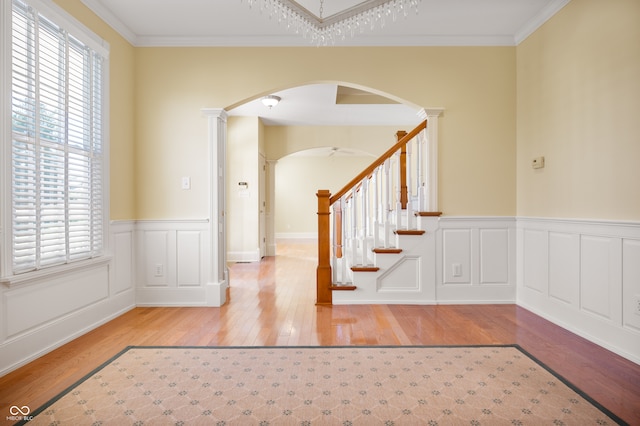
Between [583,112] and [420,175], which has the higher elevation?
[583,112]

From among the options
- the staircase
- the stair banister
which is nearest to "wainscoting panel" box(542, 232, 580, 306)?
the staircase

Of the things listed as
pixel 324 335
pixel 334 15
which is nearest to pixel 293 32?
pixel 334 15

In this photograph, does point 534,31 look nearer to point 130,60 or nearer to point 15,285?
point 130,60

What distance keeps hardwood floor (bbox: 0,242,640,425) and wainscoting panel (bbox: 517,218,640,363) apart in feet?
0.42

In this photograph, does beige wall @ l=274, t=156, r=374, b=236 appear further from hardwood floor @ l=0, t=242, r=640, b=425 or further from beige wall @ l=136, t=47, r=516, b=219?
beige wall @ l=136, t=47, r=516, b=219

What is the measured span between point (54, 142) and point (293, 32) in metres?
2.37

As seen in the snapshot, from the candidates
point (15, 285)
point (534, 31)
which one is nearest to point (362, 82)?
point (534, 31)

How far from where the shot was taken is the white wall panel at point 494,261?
155 inches

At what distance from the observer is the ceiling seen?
3279 millimetres

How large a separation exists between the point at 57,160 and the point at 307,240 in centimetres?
892

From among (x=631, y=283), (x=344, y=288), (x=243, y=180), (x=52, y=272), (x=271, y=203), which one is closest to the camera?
(x=631, y=283)

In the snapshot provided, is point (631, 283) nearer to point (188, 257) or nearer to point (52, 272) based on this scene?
point (188, 257)

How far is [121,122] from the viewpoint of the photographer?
12.1 ft

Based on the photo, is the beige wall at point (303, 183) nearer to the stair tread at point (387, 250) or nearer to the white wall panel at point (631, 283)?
the stair tread at point (387, 250)
